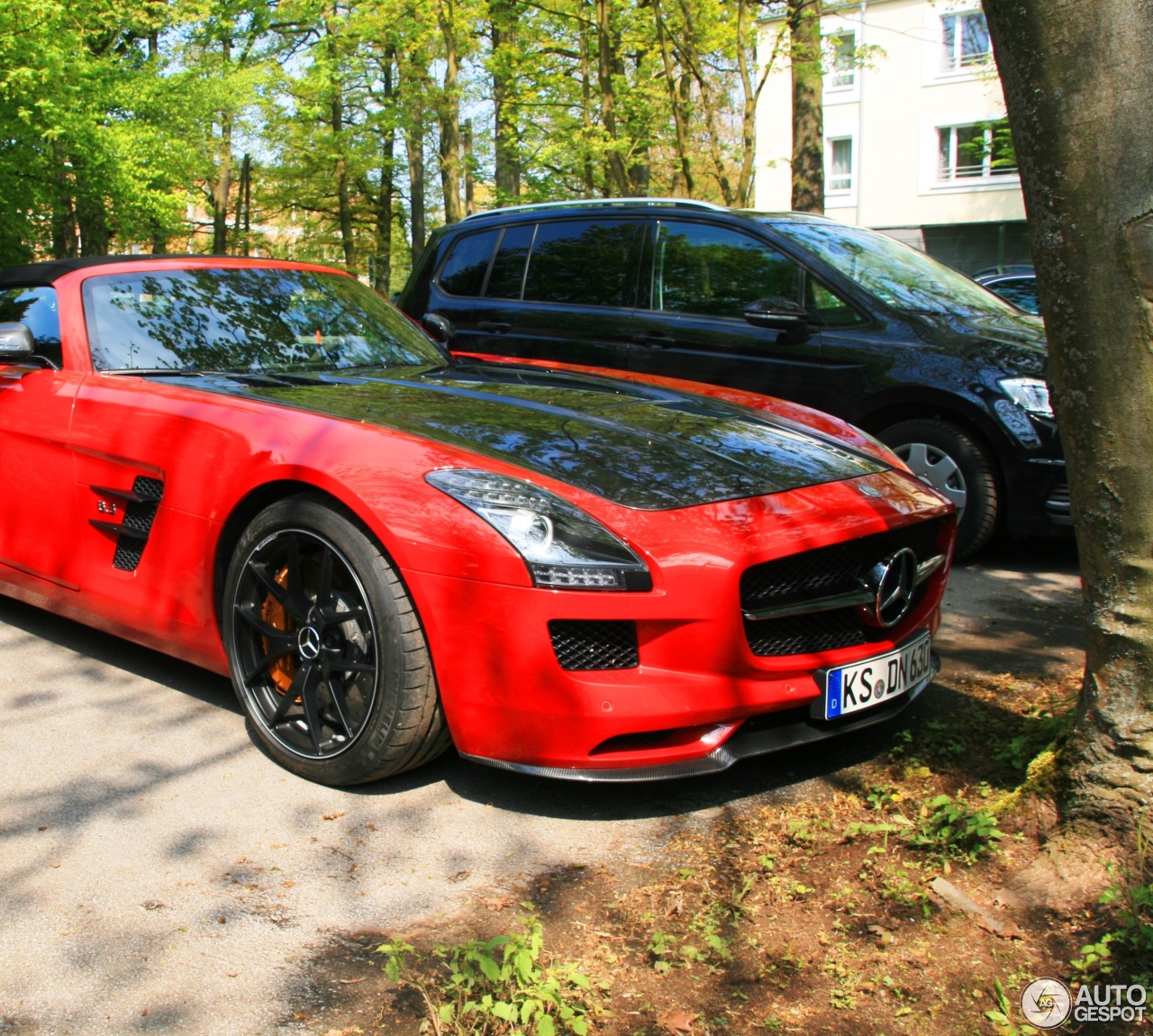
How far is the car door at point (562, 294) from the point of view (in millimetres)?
6953

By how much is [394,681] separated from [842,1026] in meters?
1.40

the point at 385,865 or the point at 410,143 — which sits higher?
the point at 410,143

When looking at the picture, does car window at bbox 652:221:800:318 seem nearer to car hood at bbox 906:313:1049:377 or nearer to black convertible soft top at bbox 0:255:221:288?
car hood at bbox 906:313:1049:377

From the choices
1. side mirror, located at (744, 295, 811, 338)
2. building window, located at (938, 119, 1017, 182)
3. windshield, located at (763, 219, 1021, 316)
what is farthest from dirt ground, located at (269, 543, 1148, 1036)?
building window, located at (938, 119, 1017, 182)

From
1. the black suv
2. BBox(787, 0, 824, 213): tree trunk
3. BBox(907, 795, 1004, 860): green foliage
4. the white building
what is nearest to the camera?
BBox(907, 795, 1004, 860): green foliage

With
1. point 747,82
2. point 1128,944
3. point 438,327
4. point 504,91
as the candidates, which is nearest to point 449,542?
point 1128,944

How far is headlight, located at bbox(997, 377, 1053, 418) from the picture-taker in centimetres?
560

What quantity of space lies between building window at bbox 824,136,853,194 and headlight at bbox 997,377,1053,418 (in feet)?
109

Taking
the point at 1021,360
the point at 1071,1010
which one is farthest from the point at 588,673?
the point at 1021,360

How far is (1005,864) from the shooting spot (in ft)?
8.95

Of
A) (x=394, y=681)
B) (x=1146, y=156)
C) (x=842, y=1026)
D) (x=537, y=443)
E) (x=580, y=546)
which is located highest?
(x=1146, y=156)

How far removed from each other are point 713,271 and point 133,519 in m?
3.89

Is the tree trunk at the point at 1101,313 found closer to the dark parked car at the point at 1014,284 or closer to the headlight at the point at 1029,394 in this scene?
the headlight at the point at 1029,394

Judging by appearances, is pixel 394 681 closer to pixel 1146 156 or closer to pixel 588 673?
pixel 588 673
